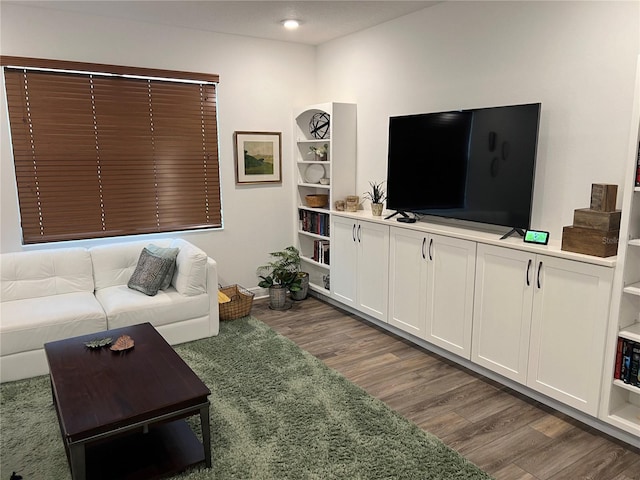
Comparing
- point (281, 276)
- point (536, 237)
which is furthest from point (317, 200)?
point (536, 237)

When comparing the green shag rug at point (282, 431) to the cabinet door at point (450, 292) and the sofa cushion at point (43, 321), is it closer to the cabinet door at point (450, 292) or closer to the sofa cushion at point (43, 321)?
the sofa cushion at point (43, 321)

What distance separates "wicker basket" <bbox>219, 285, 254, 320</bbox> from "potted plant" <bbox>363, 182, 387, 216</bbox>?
4.61 feet

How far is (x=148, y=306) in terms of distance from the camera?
3539 millimetres

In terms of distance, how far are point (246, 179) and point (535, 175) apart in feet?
9.01

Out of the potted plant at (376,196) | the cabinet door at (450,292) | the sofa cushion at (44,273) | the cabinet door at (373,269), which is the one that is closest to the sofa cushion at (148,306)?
the sofa cushion at (44,273)

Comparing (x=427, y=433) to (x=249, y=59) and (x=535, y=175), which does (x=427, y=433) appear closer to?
(x=535, y=175)

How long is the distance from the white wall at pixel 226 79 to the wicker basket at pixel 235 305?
351 mm

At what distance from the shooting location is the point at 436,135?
351cm

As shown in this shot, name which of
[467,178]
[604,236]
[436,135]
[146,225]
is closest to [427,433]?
[604,236]

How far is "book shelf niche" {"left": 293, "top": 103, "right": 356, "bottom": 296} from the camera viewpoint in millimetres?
4461

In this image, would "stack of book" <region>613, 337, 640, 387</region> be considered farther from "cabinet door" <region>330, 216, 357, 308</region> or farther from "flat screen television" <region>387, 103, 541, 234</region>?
"cabinet door" <region>330, 216, 357, 308</region>

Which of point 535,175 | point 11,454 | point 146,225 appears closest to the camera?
point 11,454

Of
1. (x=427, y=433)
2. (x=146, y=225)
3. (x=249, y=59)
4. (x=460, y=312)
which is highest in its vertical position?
(x=249, y=59)

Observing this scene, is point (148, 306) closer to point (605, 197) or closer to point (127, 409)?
point (127, 409)
